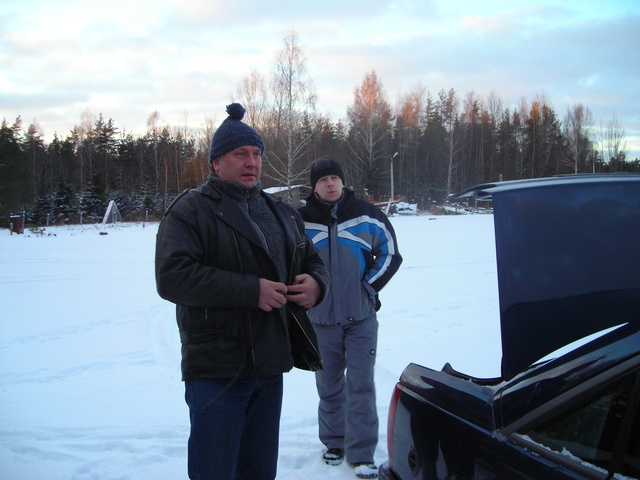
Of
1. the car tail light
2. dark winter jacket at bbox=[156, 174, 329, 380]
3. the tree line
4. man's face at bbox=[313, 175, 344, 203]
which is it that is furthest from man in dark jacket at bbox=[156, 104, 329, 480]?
the tree line

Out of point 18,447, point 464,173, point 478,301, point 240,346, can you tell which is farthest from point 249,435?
point 464,173

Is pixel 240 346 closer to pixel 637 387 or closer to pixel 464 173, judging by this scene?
pixel 637 387

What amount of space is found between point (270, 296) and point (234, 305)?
153mm

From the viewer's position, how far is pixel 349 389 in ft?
10.3

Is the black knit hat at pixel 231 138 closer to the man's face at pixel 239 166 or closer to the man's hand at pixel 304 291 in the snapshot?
the man's face at pixel 239 166

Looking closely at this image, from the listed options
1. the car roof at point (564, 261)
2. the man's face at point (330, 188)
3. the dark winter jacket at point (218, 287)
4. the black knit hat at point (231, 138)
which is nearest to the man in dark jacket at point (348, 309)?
the man's face at point (330, 188)

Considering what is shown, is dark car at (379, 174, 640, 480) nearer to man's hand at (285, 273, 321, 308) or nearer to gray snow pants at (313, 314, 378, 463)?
man's hand at (285, 273, 321, 308)

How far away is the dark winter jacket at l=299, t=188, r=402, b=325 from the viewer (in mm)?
3121

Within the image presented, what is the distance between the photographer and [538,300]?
1519 millimetres

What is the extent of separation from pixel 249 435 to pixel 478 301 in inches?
239

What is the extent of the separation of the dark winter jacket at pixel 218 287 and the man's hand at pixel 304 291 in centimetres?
8

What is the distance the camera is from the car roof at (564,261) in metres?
1.45

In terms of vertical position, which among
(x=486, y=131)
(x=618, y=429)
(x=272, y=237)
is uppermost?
(x=486, y=131)

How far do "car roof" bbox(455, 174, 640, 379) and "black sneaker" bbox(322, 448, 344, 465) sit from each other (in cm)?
193
